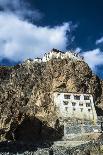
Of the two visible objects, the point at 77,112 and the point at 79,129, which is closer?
the point at 79,129

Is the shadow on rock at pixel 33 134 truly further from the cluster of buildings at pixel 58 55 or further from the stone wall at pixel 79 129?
the cluster of buildings at pixel 58 55

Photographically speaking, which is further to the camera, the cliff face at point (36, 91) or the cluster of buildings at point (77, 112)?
the cluster of buildings at point (77, 112)

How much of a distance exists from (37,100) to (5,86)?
53.5 feet

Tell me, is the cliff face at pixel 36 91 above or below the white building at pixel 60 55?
below

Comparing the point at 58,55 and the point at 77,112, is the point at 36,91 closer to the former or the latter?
the point at 77,112

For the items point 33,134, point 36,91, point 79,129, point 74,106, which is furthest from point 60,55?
point 33,134

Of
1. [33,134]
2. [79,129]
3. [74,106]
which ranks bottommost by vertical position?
[33,134]

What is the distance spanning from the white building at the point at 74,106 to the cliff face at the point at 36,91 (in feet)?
9.63

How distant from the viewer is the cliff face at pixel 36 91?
102 m

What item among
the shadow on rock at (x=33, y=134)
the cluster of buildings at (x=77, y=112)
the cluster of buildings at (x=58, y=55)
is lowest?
the shadow on rock at (x=33, y=134)

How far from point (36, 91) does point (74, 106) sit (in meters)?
17.8

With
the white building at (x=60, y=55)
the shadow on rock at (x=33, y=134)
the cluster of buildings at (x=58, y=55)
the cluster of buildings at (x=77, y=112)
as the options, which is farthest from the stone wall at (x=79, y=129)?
the cluster of buildings at (x=58, y=55)

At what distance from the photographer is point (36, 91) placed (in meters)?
122

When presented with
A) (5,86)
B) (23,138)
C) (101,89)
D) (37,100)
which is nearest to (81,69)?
(101,89)
